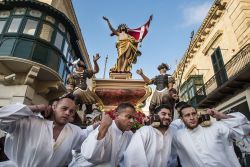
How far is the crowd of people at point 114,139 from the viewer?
210cm

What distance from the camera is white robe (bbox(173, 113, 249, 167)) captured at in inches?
97.5

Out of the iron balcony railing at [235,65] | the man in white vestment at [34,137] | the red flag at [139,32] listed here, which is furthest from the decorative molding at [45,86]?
the iron balcony railing at [235,65]

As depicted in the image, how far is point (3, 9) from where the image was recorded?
1223 centimetres

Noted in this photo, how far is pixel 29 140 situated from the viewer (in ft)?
7.09

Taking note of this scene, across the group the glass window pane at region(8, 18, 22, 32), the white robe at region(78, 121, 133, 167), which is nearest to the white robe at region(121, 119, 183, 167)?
the white robe at region(78, 121, 133, 167)

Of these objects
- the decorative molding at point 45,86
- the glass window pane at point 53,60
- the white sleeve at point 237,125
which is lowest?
the white sleeve at point 237,125

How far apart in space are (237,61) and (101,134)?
39.3 ft

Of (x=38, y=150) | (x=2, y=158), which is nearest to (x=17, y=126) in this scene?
(x=38, y=150)

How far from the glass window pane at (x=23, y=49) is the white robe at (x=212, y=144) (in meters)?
9.95

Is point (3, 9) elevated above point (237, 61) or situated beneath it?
elevated above

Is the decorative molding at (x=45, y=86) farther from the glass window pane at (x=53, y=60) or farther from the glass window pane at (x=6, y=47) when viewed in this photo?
the glass window pane at (x=6, y=47)

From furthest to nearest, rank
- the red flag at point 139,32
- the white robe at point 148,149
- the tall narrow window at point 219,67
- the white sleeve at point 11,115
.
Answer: the tall narrow window at point 219,67
the red flag at point 139,32
the white robe at point 148,149
the white sleeve at point 11,115

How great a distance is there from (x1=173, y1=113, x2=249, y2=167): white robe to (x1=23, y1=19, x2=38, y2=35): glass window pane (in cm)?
1114

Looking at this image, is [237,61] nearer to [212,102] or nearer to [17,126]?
[212,102]
